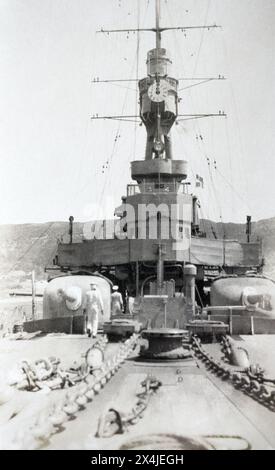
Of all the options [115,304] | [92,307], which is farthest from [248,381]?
[115,304]

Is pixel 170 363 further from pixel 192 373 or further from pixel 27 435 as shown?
pixel 27 435

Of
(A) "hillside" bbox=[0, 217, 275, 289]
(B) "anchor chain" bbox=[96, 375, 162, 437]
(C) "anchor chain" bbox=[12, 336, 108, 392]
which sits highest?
(A) "hillside" bbox=[0, 217, 275, 289]

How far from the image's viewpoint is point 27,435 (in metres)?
3.79

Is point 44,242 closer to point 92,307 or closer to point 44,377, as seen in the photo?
point 92,307

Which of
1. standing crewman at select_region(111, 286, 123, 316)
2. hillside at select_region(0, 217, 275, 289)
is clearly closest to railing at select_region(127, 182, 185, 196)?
standing crewman at select_region(111, 286, 123, 316)

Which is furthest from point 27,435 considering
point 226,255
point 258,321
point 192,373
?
point 226,255

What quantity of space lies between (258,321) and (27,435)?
27.6 ft

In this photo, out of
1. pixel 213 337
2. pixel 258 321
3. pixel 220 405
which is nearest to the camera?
pixel 220 405

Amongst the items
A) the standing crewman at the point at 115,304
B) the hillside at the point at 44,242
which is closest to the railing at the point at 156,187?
the standing crewman at the point at 115,304

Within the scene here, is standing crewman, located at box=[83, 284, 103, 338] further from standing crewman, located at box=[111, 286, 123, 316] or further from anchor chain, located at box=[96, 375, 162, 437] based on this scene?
anchor chain, located at box=[96, 375, 162, 437]

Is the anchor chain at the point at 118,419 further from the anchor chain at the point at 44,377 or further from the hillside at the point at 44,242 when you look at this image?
the hillside at the point at 44,242

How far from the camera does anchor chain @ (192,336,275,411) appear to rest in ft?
16.4

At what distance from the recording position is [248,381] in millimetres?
5551
